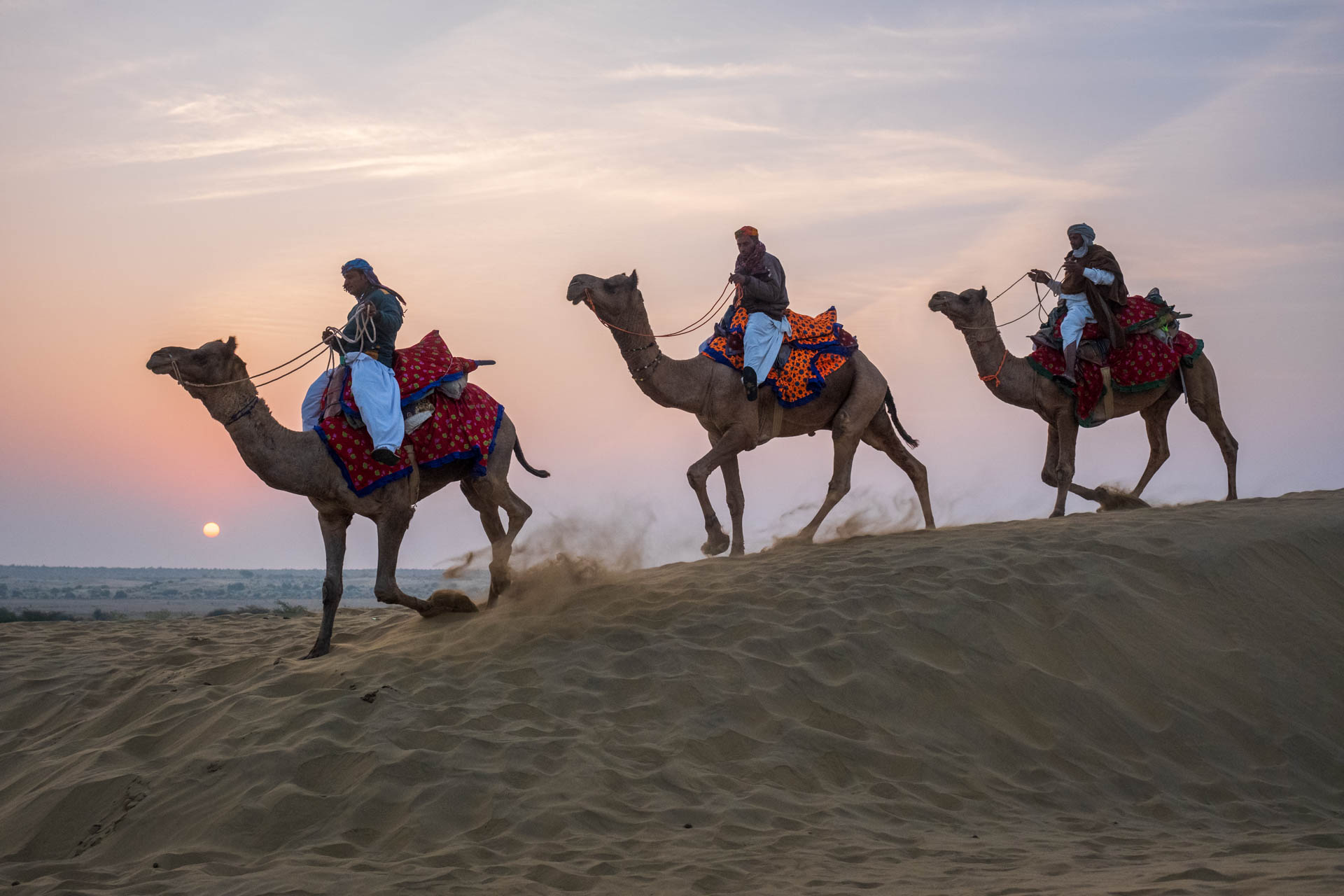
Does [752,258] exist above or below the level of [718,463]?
above

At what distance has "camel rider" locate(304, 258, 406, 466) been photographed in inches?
337

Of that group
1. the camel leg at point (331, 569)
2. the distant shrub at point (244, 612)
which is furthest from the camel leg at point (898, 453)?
the distant shrub at point (244, 612)

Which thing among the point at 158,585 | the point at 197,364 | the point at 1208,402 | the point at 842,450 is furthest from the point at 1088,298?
the point at 158,585

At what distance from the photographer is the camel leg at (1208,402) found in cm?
1342

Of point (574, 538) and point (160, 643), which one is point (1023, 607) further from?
point (160, 643)

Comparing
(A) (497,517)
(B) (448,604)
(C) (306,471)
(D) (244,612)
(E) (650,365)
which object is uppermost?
(E) (650,365)

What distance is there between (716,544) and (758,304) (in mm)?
2501

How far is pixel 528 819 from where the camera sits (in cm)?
561

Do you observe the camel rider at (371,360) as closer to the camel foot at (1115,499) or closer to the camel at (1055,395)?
the camel at (1055,395)

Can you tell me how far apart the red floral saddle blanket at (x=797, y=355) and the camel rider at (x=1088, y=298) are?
278cm

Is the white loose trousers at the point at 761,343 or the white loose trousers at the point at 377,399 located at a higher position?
the white loose trousers at the point at 761,343

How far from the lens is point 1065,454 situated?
1283 centimetres

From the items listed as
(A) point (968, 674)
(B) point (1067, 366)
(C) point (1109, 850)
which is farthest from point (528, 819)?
(B) point (1067, 366)

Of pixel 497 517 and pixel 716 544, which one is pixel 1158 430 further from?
pixel 497 517
